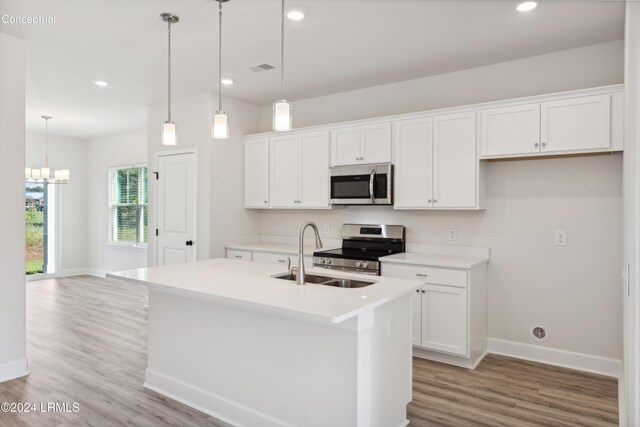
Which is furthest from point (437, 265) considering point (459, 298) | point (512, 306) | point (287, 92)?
point (287, 92)

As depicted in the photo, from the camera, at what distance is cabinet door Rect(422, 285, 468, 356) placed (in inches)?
138

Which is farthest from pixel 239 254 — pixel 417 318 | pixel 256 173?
pixel 417 318

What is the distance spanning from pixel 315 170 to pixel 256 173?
898mm

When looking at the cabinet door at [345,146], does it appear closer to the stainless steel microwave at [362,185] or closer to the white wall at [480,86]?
the stainless steel microwave at [362,185]

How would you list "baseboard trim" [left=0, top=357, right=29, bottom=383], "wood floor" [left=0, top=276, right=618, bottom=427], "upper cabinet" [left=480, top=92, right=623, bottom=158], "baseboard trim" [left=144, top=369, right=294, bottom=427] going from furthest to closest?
1. "baseboard trim" [left=0, top=357, right=29, bottom=383]
2. "upper cabinet" [left=480, top=92, right=623, bottom=158]
3. "wood floor" [left=0, top=276, right=618, bottom=427]
4. "baseboard trim" [left=144, top=369, right=294, bottom=427]

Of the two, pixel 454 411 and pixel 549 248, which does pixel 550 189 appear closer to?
pixel 549 248

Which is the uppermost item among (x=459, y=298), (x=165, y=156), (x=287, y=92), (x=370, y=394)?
(x=287, y=92)

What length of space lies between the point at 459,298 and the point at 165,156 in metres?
3.98

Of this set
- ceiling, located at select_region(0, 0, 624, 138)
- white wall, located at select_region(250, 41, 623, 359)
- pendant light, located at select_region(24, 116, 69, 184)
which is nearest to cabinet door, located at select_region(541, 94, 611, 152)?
white wall, located at select_region(250, 41, 623, 359)

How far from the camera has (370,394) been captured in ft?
7.22

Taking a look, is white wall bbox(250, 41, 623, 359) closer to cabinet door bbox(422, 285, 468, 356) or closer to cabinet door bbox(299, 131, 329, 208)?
cabinet door bbox(422, 285, 468, 356)

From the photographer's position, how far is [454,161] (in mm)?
3770

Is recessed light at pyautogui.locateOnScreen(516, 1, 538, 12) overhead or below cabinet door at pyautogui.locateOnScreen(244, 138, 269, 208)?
overhead

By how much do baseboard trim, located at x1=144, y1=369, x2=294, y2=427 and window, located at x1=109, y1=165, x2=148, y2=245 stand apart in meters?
4.75
